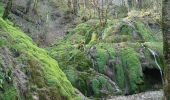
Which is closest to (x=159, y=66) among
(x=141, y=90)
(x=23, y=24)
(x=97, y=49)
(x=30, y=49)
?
(x=141, y=90)

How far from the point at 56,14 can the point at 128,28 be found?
1602 centimetres

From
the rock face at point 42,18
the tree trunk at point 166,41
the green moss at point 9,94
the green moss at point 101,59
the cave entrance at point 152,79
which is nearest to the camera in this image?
the green moss at point 9,94

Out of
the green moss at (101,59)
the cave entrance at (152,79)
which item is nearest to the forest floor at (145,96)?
the cave entrance at (152,79)

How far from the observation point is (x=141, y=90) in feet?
57.0

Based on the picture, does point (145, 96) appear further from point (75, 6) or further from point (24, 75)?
point (75, 6)

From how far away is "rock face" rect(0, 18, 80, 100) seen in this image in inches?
297

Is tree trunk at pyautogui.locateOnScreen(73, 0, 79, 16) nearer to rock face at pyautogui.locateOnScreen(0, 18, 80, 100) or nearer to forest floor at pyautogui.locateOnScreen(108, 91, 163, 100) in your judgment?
forest floor at pyautogui.locateOnScreen(108, 91, 163, 100)

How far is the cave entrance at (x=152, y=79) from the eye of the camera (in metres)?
18.0

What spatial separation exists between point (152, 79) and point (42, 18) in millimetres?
17441

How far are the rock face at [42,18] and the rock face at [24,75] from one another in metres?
16.3

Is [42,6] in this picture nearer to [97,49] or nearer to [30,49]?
[97,49]

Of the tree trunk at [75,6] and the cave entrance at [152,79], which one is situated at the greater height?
the tree trunk at [75,6]

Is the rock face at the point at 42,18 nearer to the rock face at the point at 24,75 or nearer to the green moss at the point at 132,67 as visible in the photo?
the green moss at the point at 132,67

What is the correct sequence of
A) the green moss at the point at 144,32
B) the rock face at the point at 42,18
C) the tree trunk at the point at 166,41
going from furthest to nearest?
the rock face at the point at 42,18, the green moss at the point at 144,32, the tree trunk at the point at 166,41
